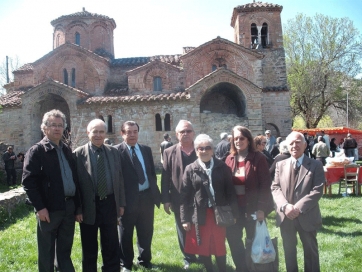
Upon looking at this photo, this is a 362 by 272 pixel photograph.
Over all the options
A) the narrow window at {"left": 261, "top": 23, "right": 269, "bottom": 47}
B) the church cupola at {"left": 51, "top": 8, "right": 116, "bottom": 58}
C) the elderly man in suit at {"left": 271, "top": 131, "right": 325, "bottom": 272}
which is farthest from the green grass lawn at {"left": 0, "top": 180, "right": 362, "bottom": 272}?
the church cupola at {"left": 51, "top": 8, "right": 116, "bottom": 58}

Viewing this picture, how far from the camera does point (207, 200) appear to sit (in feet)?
12.0

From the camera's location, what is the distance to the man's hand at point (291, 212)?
3461 mm

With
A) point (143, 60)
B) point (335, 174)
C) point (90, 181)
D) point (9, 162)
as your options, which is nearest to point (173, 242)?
point (90, 181)

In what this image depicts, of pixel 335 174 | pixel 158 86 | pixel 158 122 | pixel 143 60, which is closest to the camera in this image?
pixel 335 174

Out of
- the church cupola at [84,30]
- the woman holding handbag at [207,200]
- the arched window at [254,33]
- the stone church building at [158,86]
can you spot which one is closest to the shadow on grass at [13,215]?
the woman holding handbag at [207,200]

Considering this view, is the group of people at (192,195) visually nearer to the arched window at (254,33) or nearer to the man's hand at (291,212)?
the man's hand at (291,212)

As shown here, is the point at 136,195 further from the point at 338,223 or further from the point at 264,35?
the point at 264,35

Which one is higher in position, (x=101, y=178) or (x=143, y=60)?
(x=143, y=60)

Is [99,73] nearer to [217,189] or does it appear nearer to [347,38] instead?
[217,189]

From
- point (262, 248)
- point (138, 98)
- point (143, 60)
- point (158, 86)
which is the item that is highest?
point (143, 60)

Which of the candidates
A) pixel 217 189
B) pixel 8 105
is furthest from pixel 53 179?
pixel 8 105

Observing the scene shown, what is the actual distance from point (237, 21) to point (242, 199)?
18.2 m

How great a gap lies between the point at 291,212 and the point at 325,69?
961 inches

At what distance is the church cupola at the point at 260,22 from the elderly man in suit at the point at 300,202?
660 inches
